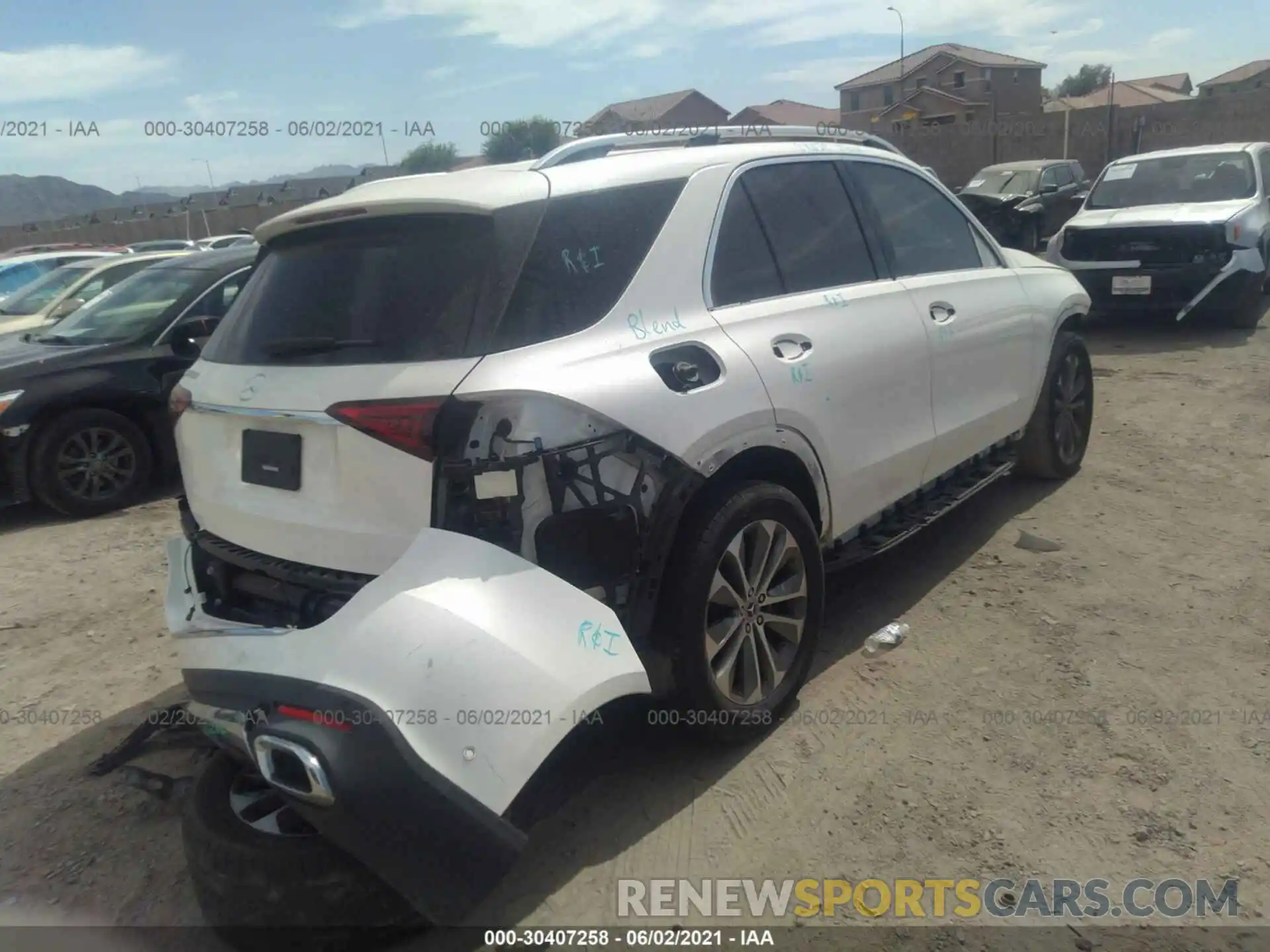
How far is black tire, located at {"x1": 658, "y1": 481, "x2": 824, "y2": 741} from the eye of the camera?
284 cm

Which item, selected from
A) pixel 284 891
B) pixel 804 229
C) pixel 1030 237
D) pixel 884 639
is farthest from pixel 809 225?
pixel 1030 237

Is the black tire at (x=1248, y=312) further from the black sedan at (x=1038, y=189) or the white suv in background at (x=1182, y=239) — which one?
the black sedan at (x=1038, y=189)

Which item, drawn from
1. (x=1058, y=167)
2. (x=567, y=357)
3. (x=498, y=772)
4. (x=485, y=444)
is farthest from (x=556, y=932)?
(x=1058, y=167)

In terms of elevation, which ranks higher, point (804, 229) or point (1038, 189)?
point (1038, 189)

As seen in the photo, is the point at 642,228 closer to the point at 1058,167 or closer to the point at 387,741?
the point at 387,741

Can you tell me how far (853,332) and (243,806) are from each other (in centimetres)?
254

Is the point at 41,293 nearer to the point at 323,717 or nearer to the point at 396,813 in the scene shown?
the point at 323,717

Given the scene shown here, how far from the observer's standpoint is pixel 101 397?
20.9 feet

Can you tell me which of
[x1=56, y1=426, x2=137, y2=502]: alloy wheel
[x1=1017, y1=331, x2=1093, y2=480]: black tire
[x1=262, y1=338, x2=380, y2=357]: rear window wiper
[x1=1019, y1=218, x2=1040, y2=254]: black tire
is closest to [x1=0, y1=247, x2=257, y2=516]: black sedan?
[x1=56, y1=426, x2=137, y2=502]: alloy wheel

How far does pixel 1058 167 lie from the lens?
1839 centimetres

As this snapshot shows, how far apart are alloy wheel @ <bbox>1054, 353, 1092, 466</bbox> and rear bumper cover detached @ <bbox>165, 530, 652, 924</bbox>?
12.6 feet

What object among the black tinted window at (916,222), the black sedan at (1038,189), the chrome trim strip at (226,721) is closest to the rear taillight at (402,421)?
the chrome trim strip at (226,721)

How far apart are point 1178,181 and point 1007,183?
747 centimetres

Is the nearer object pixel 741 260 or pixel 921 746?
pixel 921 746
